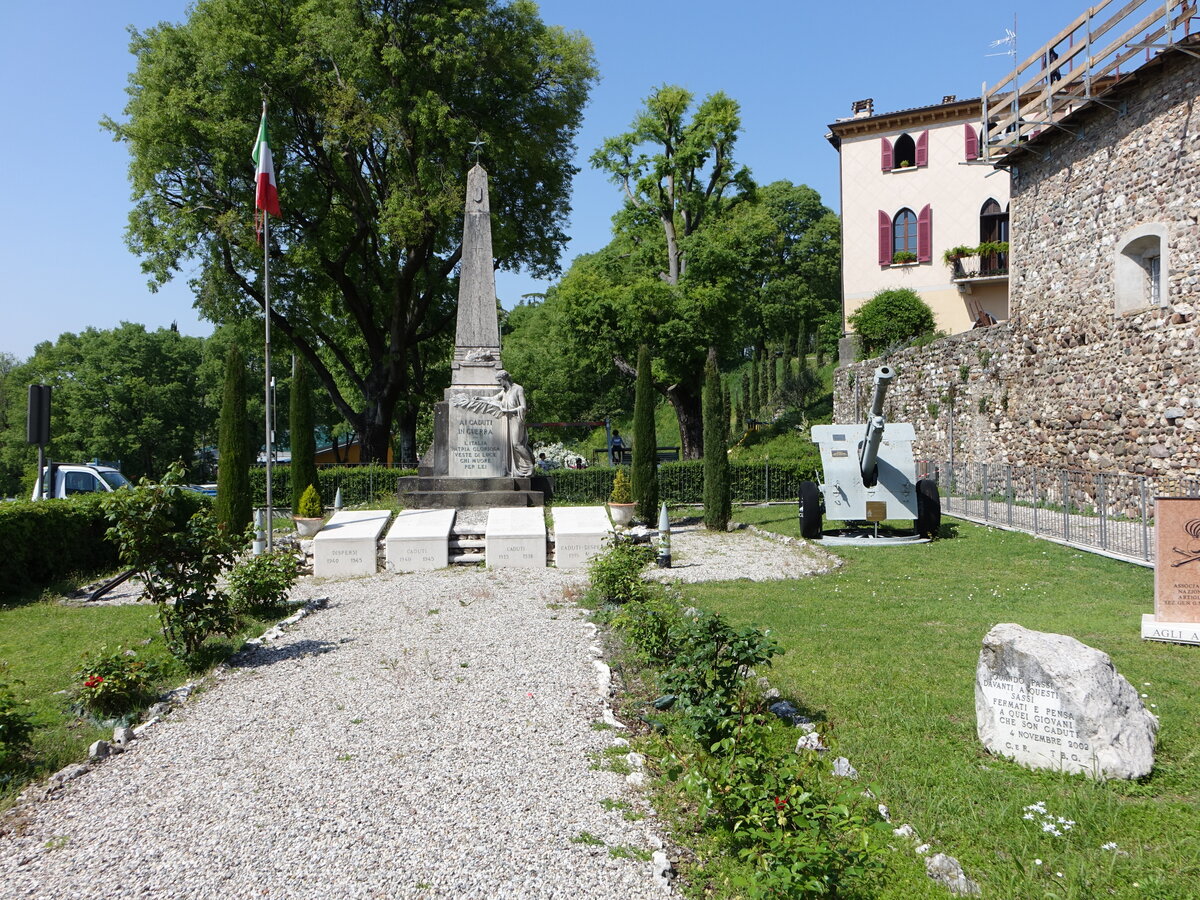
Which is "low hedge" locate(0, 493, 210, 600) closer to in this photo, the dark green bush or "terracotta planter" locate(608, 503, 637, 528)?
the dark green bush

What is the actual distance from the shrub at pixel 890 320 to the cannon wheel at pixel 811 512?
48.0 ft

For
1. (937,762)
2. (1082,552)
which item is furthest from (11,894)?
(1082,552)

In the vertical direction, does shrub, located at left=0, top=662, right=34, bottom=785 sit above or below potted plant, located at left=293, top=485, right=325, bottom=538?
below

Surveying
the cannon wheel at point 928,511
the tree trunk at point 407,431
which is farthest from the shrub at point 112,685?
the tree trunk at point 407,431

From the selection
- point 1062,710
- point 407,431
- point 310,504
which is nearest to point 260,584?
point 310,504

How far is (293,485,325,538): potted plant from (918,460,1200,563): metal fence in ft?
37.8

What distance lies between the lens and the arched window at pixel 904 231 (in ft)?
98.2

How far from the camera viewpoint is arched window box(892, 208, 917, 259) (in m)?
29.9

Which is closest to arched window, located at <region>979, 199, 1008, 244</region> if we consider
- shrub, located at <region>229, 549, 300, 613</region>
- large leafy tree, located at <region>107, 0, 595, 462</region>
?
large leafy tree, located at <region>107, 0, 595, 462</region>

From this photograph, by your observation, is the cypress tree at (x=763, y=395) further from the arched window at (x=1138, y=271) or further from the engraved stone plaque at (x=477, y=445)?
the engraved stone plaque at (x=477, y=445)

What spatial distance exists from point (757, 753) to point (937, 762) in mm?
1252

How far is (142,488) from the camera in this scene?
694cm

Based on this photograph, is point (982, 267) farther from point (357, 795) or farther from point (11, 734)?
point (11, 734)

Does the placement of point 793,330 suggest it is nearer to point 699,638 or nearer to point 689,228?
point 689,228
